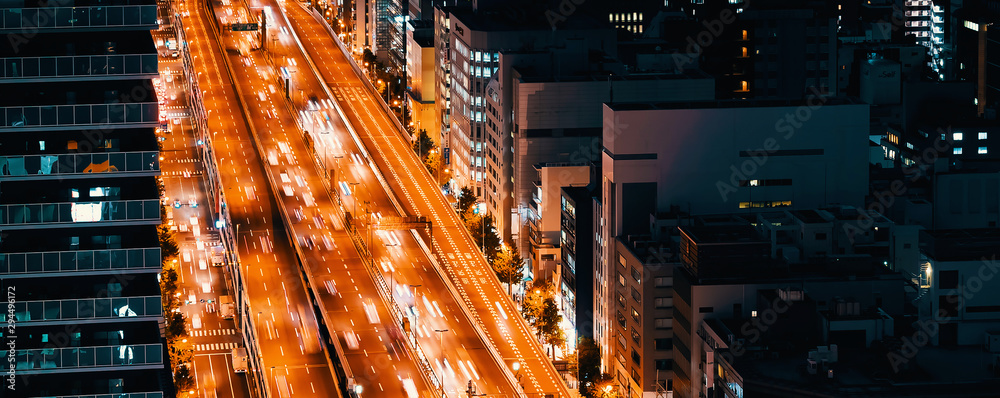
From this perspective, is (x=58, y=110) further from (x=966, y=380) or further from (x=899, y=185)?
(x=899, y=185)

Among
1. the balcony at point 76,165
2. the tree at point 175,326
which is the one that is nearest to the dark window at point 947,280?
the tree at point 175,326

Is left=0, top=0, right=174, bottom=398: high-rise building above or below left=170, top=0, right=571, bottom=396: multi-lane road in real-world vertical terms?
above

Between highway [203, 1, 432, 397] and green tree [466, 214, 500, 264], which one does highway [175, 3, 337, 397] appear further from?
green tree [466, 214, 500, 264]

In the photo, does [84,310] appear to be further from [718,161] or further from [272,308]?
[272,308]

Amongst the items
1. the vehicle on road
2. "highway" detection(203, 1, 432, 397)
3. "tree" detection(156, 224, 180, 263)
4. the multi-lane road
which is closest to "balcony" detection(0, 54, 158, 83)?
"highway" detection(203, 1, 432, 397)

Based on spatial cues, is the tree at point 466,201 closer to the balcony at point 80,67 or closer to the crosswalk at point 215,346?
the crosswalk at point 215,346

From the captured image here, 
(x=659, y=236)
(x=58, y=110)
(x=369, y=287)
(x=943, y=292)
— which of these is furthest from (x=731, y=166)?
(x=58, y=110)
